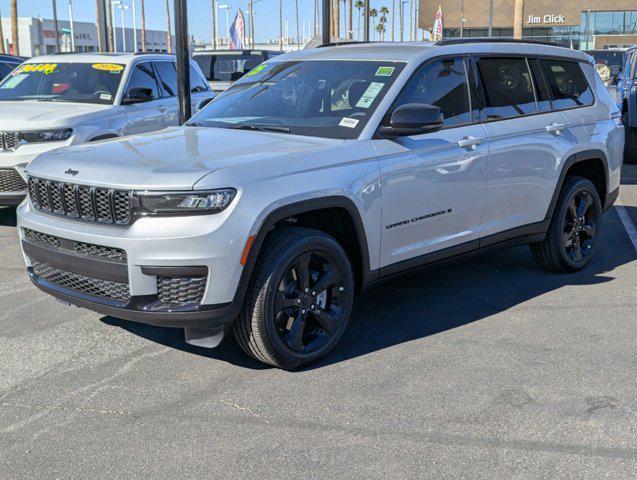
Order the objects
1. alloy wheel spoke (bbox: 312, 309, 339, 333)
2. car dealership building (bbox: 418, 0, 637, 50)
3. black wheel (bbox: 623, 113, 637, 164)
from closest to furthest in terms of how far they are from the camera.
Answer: alloy wheel spoke (bbox: 312, 309, 339, 333), black wheel (bbox: 623, 113, 637, 164), car dealership building (bbox: 418, 0, 637, 50)

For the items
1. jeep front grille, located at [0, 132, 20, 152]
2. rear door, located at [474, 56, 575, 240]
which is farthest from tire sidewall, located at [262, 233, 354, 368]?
jeep front grille, located at [0, 132, 20, 152]

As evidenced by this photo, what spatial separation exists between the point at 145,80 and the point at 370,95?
5.33 m

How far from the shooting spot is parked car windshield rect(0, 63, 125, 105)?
30.6 feet

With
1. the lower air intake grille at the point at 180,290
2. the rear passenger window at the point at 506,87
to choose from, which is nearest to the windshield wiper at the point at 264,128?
the lower air intake grille at the point at 180,290

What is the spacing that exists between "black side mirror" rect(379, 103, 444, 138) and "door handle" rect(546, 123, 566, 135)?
1.60m

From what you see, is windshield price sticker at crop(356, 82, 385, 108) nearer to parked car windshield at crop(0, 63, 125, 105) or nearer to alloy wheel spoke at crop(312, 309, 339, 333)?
alloy wheel spoke at crop(312, 309, 339, 333)

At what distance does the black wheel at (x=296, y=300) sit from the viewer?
4324mm

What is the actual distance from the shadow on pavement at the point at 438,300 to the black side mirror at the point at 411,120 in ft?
3.14

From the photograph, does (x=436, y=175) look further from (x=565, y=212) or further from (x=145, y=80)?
(x=145, y=80)

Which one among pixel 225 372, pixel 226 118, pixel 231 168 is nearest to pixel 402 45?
pixel 226 118

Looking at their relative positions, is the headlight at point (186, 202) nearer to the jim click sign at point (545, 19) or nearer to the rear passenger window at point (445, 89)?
the rear passenger window at point (445, 89)

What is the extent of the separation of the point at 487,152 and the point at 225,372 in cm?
239

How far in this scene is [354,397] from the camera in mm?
4242

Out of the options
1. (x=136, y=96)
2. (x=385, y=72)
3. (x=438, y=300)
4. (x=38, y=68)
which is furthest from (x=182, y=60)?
(x=438, y=300)
